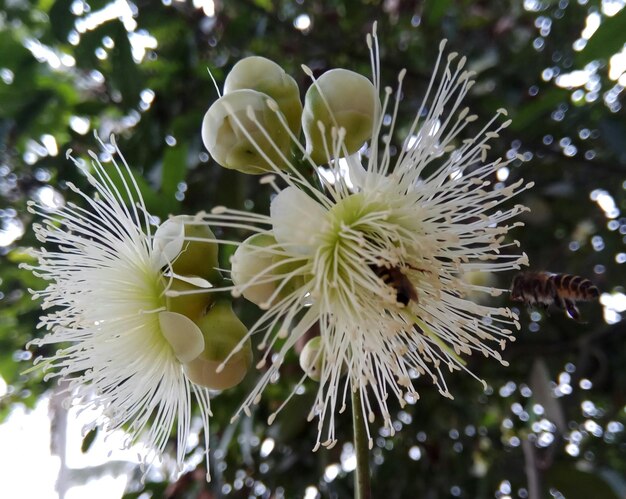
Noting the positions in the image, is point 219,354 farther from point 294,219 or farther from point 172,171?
point 172,171

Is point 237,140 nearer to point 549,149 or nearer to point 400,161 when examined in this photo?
point 400,161

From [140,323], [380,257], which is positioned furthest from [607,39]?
[140,323]

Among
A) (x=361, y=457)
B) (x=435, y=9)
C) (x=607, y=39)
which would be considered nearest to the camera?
(x=361, y=457)

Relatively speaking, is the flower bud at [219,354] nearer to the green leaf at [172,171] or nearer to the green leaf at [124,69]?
the green leaf at [172,171]

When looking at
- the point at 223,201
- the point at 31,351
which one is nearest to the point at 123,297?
the point at 223,201

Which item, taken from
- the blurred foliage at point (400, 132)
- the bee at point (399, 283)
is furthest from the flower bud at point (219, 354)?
the blurred foliage at point (400, 132)
